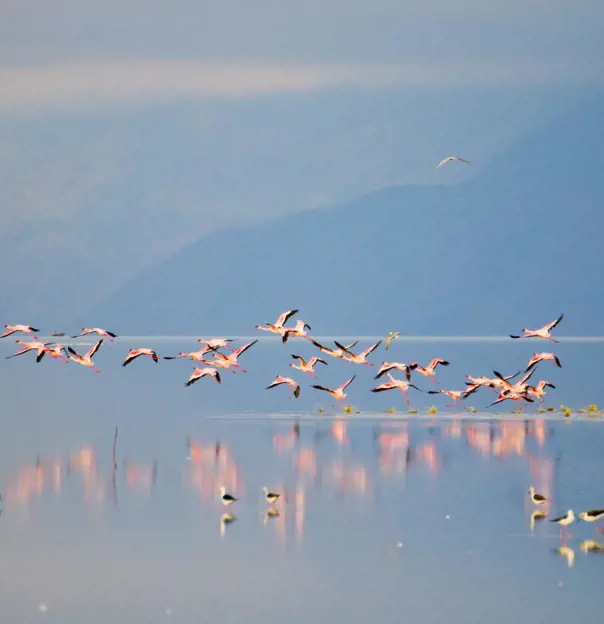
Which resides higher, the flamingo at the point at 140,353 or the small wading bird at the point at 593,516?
the flamingo at the point at 140,353

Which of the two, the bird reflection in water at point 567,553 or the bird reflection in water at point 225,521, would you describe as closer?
the bird reflection in water at point 567,553

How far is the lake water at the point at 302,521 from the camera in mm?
17250

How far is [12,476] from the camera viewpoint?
26.5 metres

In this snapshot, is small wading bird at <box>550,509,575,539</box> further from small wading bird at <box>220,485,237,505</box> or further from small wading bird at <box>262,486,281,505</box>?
small wading bird at <box>220,485,237,505</box>

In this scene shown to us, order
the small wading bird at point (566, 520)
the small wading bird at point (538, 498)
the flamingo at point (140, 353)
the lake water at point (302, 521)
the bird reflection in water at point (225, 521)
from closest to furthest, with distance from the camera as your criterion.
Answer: the lake water at point (302, 521) < the small wading bird at point (566, 520) < the bird reflection in water at point (225, 521) < the small wading bird at point (538, 498) < the flamingo at point (140, 353)

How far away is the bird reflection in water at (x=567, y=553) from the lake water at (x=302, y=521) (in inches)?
1.0

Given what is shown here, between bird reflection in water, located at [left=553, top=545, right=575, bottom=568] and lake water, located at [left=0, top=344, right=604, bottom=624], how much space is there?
3cm

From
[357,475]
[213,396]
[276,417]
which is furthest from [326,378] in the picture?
[357,475]

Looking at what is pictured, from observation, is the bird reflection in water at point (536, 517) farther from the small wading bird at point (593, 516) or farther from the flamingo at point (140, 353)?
the flamingo at point (140, 353)

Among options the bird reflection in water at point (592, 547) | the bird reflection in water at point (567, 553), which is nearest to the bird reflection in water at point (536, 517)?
the bird reflection in water at point (592, 547)

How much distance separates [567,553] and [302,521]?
409cm

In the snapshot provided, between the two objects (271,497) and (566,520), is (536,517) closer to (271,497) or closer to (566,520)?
(566,520)

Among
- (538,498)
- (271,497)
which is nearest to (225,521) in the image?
(271,497)

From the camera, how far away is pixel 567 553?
19.5 meters
